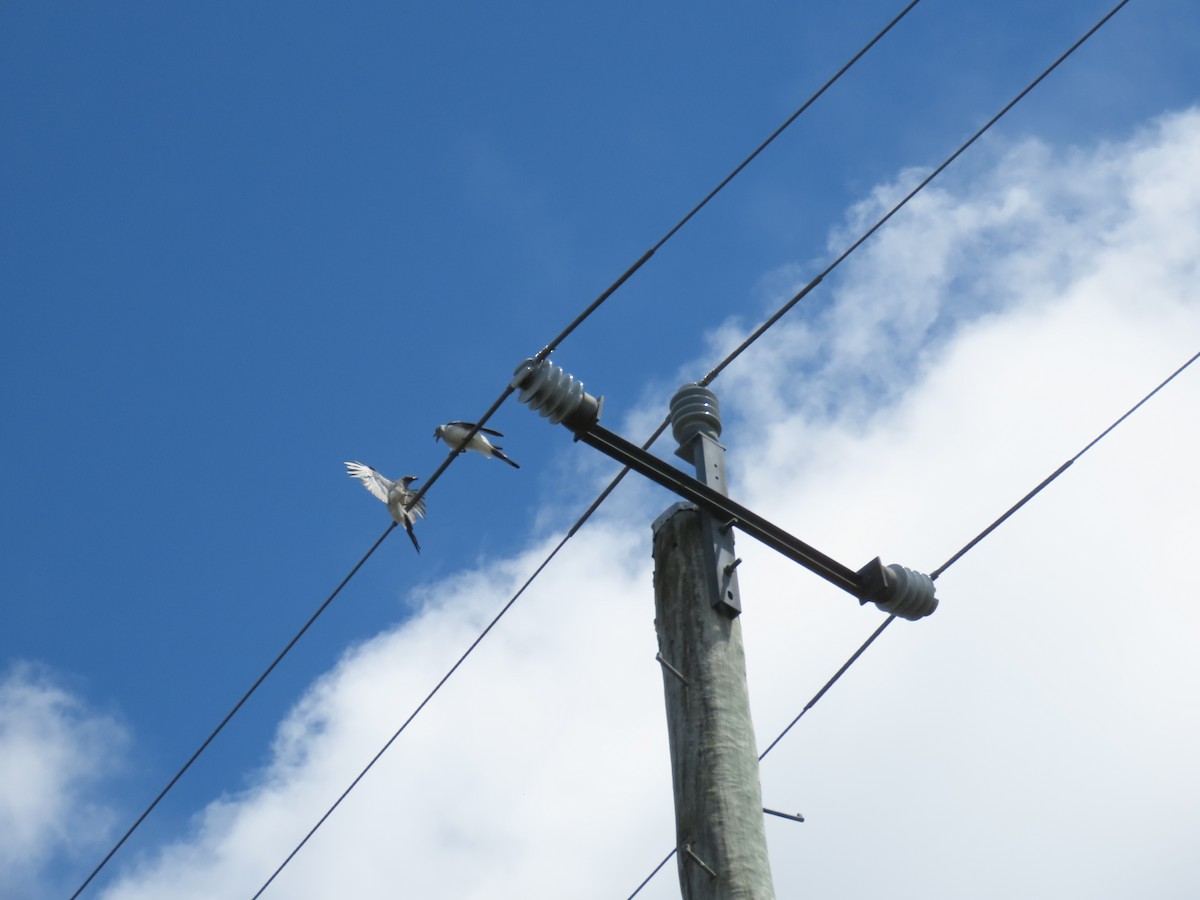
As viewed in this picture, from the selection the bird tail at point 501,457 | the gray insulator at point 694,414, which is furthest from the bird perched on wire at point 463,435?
the gray insulator at point 694,414

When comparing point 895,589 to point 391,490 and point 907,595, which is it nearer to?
point 907,595

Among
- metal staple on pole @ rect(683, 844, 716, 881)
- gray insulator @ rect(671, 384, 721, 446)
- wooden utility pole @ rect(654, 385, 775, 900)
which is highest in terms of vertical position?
gray insulator @ rect(671, 384, 721, 446)

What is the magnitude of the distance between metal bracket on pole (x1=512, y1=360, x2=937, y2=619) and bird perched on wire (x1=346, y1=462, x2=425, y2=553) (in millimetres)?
10550

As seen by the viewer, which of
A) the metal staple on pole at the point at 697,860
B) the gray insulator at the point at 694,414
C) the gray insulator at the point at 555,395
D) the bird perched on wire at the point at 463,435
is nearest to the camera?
the metal staple on pole at the point at 697,860

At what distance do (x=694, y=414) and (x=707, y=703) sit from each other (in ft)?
4.86

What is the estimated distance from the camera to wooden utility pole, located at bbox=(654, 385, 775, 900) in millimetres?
4812

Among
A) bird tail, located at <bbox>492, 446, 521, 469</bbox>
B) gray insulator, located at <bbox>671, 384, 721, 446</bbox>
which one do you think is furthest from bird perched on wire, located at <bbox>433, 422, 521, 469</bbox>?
gray insulator, located at <bbox>671, 384, 721, 446</bbox>

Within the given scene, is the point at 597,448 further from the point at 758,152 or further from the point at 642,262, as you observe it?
the point at 758,152

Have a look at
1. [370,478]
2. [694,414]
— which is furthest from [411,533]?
[694,414]

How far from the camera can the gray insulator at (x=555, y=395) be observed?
563 cm

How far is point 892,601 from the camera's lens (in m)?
6.05

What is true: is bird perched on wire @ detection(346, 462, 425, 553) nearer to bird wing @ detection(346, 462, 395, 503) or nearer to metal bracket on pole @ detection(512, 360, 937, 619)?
bird wing @ detection(346, 462, 395, 503)

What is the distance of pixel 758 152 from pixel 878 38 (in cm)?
89

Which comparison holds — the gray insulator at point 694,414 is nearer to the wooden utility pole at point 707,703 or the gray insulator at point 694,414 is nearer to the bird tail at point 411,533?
the wooden utility pole at point 707,703
